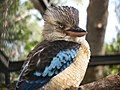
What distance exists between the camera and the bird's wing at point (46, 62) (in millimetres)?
1863

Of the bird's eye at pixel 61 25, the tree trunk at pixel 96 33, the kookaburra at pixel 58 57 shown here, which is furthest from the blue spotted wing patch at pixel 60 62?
the tree trunk at pixel 96 33

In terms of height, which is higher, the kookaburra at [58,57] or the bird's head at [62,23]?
the bird's head at [62,23]

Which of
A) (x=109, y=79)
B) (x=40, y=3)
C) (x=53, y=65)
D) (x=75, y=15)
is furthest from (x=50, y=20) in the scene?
(x=40, y=3)

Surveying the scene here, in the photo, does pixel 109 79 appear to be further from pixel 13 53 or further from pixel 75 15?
pixel 13 53

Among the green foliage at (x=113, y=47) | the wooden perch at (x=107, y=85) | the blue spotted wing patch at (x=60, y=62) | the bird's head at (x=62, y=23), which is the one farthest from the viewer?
the green foliage at (x=113, y=47)

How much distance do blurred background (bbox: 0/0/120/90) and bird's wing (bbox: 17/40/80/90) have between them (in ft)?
1.36

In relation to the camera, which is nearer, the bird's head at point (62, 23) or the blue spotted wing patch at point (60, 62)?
the blue spotted wing patch at point (60, 62)

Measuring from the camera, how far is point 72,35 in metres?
1.99

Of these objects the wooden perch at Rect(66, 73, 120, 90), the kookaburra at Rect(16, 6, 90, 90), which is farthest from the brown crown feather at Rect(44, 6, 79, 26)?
the wooden perch at Rect(66, 73, 120, 90)

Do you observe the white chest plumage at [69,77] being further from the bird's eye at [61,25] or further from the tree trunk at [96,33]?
the tree trunk at [96,33]

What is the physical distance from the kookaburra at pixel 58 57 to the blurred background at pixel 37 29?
0.33m

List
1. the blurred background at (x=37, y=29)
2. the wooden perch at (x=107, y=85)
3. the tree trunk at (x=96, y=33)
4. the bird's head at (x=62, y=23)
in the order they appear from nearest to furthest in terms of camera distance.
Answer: the wooden perch at (x=107, y=85), the bird's head at (x=62, y=23), the blurred background at (x=37, y=29), the tree trunk at (x=96, y=33)

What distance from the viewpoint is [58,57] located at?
195 cm

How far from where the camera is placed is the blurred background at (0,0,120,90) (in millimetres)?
2963
